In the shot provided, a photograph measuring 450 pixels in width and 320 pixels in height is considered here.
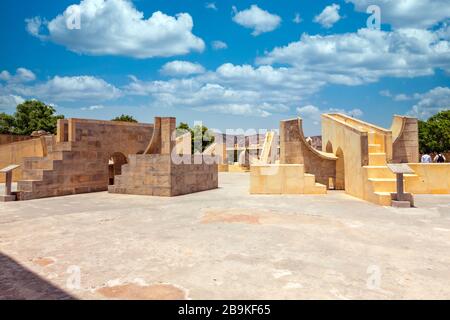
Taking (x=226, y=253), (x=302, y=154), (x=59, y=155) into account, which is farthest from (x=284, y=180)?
(x=59, y=155)

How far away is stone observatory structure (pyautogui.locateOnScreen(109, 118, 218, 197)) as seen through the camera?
38.1ft

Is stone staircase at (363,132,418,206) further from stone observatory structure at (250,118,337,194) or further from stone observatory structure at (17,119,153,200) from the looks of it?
stone observatory structure at (17,119,153,200)

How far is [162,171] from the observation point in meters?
11.6

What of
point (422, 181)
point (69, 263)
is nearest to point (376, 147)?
point (422, 181)

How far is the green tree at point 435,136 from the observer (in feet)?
143

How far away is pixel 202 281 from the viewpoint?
3480mm

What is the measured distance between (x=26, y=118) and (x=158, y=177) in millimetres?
40458

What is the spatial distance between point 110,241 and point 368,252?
4.06m

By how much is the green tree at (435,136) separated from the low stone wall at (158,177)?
42.9 m

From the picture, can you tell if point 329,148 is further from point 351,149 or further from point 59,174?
point 59,174

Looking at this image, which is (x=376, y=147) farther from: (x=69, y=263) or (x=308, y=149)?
(x=69, y=263)

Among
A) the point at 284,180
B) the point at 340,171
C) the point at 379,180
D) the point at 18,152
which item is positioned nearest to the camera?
the point at 379,180

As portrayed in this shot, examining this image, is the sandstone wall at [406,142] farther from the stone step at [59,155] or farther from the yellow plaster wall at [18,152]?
the yellow plaster wall at [18,152]
